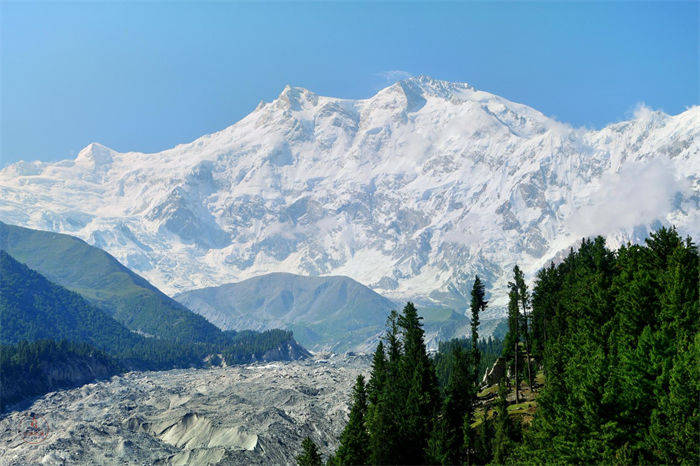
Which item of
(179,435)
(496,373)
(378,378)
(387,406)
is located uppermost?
(496,373)

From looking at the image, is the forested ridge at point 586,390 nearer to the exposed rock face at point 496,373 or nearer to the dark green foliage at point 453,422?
the dark green foliage at point 453,422

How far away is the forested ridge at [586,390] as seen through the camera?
53938 mm

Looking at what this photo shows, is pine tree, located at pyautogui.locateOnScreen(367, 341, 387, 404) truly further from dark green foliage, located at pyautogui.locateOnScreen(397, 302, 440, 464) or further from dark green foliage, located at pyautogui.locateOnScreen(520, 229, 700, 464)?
dark green foliage, located at pyautogui.locateOnScreen(520, 229, 700, 464)

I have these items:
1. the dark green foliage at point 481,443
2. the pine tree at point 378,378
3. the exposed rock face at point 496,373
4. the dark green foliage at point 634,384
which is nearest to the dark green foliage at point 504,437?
the dark green foliage at point 481,443

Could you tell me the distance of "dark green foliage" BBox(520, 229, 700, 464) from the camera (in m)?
51.4

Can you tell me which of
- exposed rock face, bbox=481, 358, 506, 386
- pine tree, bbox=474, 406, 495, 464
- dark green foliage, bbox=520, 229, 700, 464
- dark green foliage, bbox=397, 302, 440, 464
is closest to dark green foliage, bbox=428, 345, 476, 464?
pine tree, bbox=474, 406, 495, 464

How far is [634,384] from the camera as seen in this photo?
186ft

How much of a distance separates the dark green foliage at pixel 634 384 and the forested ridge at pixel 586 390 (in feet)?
0.35

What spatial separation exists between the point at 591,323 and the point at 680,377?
27.4 m

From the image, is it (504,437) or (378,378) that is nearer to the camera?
(504,437)

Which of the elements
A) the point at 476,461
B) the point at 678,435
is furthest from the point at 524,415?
the point at 678,435

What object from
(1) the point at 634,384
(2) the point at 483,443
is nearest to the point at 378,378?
(2) the point at 483,443

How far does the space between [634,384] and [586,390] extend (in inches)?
162

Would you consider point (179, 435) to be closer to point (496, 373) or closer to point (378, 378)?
point (378, 378)
